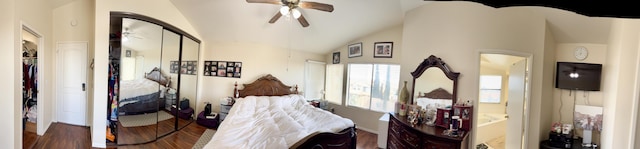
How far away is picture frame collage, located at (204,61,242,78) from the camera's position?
4949 mm

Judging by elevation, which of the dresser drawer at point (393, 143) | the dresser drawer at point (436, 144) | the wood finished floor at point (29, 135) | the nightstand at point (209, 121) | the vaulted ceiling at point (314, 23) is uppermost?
the vaulted ceiling at point (314, 23)

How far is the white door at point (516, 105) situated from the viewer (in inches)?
117

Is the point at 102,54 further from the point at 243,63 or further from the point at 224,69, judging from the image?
the point at 243,63

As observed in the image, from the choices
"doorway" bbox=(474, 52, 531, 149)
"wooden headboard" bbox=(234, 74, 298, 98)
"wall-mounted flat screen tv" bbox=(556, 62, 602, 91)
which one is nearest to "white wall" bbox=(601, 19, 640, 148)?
"wall-mounted flat screen tv" bbox=(556, 62, 602, 91)

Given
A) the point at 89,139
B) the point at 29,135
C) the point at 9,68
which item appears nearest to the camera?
the point at 9,68

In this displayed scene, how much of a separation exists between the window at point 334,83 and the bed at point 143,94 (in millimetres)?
2959

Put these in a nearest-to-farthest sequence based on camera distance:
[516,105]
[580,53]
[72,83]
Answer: [580,53], [516,105], [72,83]

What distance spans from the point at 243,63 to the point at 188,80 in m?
1.01

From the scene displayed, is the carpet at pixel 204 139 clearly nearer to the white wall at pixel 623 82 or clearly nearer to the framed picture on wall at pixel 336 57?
the framed picture on wall at pixel 336 57

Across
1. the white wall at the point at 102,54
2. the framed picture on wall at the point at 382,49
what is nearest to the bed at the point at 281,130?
the white wall at the point at 102,54

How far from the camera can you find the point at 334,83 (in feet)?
17.5

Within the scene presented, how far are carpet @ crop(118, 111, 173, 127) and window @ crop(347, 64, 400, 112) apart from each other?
3.25m

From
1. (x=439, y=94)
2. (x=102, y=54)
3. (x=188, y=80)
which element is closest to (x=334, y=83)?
(x=439, y=94)

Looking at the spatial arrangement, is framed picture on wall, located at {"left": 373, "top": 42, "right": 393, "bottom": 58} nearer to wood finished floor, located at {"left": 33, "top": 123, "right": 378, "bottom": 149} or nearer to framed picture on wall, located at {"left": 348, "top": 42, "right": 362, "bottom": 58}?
framed picture on wall, located at {"left": 348, "top": 42, "right": 362, "bottom": 58}
